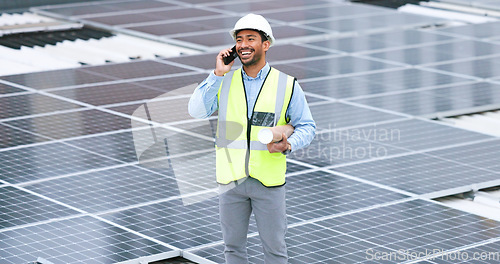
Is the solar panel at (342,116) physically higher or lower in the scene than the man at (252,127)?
higher

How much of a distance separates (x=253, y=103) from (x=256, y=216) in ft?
2.98

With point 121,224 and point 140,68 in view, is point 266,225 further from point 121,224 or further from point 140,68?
point 140,68

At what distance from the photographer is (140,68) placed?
19188mm

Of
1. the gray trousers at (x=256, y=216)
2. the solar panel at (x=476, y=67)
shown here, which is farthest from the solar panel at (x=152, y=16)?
the gray trousers at (x=256, y=216)

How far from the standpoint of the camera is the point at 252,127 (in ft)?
27.8

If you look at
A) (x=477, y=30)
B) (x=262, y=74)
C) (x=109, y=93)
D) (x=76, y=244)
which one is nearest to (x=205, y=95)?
(x=262, y=74)

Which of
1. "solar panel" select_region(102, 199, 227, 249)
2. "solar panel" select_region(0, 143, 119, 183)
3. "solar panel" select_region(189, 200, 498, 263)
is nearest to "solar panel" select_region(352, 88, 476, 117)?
"solar panel" select_region(189, 200, 498, 263)

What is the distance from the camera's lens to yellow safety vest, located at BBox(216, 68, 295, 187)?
8438 mm

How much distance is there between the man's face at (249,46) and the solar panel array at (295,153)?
2551 mm

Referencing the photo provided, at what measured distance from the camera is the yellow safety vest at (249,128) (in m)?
8.44

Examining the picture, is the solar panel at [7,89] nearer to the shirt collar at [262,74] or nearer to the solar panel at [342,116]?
the solar panel at [342,116]

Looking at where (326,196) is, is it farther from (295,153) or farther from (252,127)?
(252,127)

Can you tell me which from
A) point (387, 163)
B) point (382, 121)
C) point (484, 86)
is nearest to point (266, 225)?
point (387, 163)

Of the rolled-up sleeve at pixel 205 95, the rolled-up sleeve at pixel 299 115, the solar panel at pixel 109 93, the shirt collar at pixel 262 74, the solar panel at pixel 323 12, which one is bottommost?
the rolled-up sleeve at pixel 299 115
